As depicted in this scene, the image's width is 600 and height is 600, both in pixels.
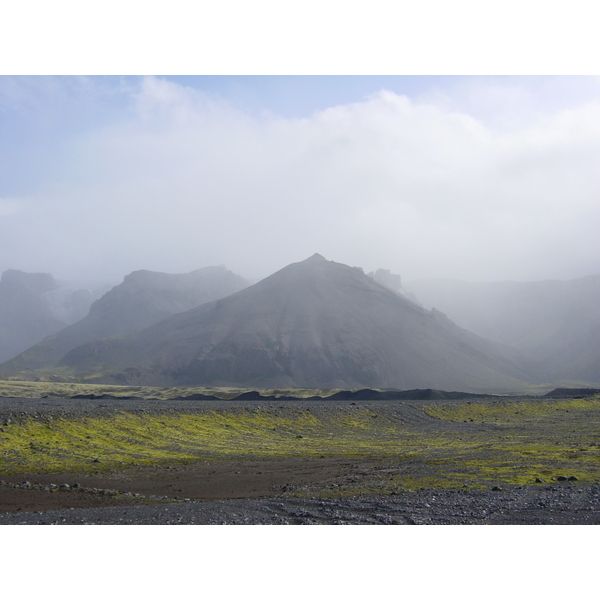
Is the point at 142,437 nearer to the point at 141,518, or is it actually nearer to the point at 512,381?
the point at 141,518

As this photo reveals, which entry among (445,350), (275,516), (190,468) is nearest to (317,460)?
(190,468)

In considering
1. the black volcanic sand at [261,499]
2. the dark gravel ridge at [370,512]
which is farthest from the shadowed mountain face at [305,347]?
the dark gravel ridge at [370,512]

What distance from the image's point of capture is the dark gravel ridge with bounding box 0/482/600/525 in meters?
14.5

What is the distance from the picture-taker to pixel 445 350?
→ 15512 cm

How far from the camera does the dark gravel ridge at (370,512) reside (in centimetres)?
1450

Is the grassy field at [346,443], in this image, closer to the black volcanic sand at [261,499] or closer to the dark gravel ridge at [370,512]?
the black volcanic sand at [261,499]

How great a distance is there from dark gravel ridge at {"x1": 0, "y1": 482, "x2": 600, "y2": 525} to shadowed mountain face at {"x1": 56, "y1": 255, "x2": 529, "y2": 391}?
11783 centimetres

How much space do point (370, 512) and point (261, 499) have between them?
4155 millimetres

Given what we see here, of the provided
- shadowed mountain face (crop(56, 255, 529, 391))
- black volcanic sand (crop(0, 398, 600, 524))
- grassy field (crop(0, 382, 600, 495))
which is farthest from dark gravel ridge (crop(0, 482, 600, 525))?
shadowed mountain face (crop(56, 255, 529, 391))

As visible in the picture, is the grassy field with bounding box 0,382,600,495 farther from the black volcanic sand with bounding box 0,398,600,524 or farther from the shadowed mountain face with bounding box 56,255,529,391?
the shadowed mountain face with bounding box 56,255,529,391

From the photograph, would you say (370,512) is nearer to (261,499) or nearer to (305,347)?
(261,499)

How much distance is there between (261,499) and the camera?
58.4 feet

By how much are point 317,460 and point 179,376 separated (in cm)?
12185

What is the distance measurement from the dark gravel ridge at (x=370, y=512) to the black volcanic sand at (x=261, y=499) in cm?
3
